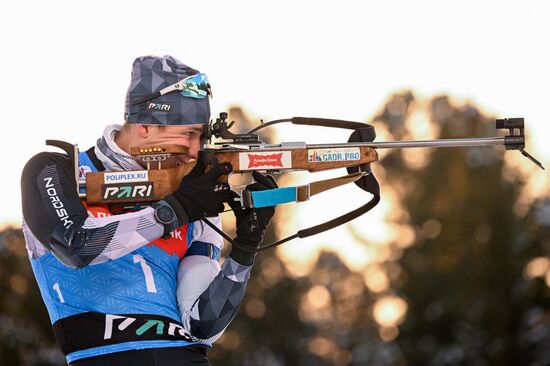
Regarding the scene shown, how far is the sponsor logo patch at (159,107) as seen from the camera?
791 cm

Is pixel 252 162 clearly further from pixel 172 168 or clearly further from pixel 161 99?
pixel 161 99

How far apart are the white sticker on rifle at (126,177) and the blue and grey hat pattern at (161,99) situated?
29 centimetres

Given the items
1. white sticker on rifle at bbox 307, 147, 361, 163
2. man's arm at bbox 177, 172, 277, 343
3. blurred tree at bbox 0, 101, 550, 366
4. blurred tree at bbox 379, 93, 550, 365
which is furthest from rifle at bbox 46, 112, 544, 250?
blurred tree at bbox 0, 101, 550, 366

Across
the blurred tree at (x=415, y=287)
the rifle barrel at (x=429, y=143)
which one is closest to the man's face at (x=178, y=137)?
the rifle barrel at (x=429, y=143)

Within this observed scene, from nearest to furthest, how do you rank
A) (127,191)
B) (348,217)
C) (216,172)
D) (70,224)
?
(70,224), (216,172), (127,191), (348,217)

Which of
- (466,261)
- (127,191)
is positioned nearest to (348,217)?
(127,191)

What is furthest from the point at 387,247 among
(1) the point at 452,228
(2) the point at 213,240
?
(2) the point at 213,240

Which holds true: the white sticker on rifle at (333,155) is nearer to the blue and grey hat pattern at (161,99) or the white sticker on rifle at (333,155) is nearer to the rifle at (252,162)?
the rifle at (252,162)

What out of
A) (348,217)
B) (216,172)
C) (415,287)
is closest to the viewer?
(216,172)

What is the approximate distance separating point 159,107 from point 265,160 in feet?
2.09

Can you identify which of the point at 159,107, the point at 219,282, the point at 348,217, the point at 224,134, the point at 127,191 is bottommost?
the point at 219,282

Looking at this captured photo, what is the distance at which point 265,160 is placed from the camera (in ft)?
26.5

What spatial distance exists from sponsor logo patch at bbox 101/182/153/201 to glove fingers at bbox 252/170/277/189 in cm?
59

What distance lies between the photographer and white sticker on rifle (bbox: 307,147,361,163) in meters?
8.09
